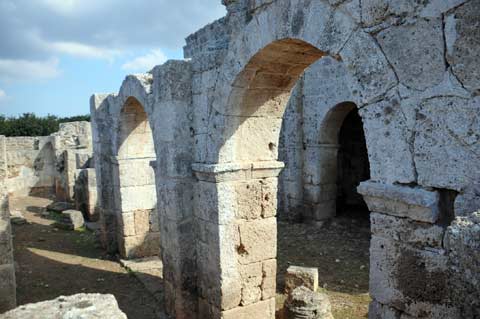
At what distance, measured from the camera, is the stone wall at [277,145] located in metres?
2.21

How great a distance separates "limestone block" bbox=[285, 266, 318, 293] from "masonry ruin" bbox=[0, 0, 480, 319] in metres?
1.00

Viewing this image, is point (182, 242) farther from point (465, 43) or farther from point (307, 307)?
point (465, 43)

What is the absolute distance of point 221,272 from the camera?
4391 millimetres

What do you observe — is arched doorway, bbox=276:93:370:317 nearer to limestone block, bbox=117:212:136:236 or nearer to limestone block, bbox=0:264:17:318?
limestone block, bbox=117:212:136:236

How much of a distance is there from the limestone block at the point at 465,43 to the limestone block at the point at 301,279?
4142mm

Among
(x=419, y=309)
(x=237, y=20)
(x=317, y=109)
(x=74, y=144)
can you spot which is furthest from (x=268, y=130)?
(x=74, y=144)

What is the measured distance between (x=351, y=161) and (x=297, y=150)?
2698mm

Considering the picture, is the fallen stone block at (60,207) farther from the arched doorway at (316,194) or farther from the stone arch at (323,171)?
the stone arch at (323,171)

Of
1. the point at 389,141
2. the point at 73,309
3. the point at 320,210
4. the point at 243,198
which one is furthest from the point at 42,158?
the point at 389,141

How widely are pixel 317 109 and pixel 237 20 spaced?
5.42 m

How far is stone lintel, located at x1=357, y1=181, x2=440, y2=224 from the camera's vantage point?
235 cm

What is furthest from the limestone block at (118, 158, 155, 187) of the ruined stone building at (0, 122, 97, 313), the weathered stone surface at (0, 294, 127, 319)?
the ruined stone building at (0, 122, 97, 313)

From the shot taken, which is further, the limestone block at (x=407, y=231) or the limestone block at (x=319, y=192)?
the limestone block at (x=319, y=192)

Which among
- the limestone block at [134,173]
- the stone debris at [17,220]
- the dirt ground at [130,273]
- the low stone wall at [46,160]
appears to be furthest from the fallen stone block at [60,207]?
the limestone block at [134,173]
